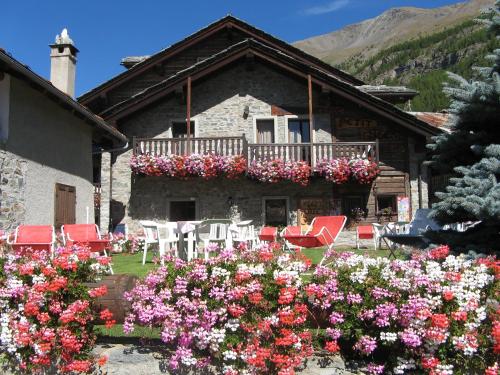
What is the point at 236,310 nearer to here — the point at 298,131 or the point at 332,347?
the point at 332,347

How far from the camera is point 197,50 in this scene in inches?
652

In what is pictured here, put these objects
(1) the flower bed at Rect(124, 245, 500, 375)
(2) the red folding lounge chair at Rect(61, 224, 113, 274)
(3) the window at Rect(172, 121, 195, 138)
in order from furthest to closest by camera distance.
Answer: (3) the window at Rect(172, 121, 195, 138) < (2) the red folding lounge chair at Rect(61, 224, 113, 274) < (1) the flower bed at Rect(124, 245, 500, 375)

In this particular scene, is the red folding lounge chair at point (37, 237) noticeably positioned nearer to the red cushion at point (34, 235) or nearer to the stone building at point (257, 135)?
the red cushion at point (34, 235)

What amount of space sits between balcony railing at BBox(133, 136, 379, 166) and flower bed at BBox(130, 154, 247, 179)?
0.35m

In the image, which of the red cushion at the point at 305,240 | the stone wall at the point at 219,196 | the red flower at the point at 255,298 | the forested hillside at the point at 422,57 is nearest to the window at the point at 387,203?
the stone wall at the point at 219,196

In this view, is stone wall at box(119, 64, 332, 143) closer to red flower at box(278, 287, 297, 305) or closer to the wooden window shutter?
the wooden window shutter

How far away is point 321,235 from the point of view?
713cm

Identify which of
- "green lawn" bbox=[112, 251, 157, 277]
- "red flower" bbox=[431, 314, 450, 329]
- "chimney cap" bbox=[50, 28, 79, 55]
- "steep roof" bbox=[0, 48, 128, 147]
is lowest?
"green lawn" bbox=[112, 251, 157, 277]

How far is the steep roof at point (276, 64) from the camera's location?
14.1 metres

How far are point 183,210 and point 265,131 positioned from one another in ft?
11.6

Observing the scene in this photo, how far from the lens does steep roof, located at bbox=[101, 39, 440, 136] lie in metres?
14.1

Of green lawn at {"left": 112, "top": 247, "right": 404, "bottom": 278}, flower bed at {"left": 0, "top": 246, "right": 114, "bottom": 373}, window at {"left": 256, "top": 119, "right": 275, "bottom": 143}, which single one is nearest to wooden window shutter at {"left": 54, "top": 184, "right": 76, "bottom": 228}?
green lawn at {"left": 112, "top": 247, "right": 404, "bottom": 278}

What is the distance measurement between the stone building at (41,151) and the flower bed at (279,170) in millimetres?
3879

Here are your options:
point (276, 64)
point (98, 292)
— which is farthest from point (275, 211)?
point (98, 292)
